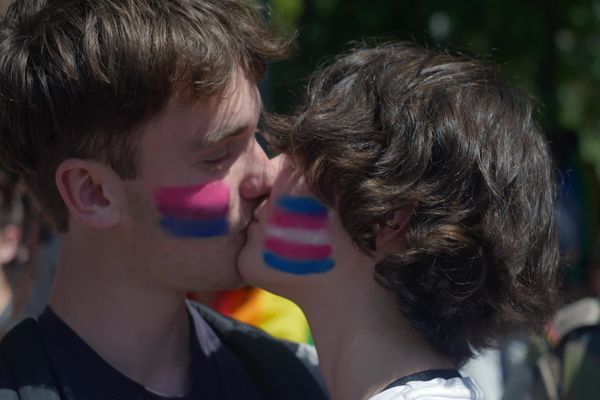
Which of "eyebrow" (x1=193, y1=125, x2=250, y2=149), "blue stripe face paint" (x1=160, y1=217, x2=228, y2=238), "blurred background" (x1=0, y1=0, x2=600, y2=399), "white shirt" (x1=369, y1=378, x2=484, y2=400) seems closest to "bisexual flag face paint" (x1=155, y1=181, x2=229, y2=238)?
"blue stripe face paint" (x1=160, y1=217, x2=228, y2=238)

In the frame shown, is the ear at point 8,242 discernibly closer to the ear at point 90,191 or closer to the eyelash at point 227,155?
the ear at point 90,191

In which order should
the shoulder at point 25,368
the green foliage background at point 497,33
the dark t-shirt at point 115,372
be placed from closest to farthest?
1. the shoulder at point 25,368
2. the dark t-shirt at point 115,372
3. the green foliage background at point 497,33

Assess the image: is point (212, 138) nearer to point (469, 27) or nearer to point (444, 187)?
point (444, 187)

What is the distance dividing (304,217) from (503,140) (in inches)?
19.4

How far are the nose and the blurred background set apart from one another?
1266 millimetres

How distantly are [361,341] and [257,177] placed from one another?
18.9 inches

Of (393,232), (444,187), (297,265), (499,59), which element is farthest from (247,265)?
(499,59)

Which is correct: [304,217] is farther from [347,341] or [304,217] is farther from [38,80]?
[38,80]

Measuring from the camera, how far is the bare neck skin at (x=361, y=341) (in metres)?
1.99

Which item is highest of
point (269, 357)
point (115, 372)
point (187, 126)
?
point (187, 126)

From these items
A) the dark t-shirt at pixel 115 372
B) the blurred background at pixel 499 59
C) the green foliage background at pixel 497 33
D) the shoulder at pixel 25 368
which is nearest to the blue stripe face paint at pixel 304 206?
the dark t-shirt at pixel 115 372

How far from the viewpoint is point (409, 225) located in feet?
6.80

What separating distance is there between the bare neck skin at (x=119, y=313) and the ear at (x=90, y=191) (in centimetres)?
7

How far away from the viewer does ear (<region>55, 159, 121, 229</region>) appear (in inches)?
82.8
